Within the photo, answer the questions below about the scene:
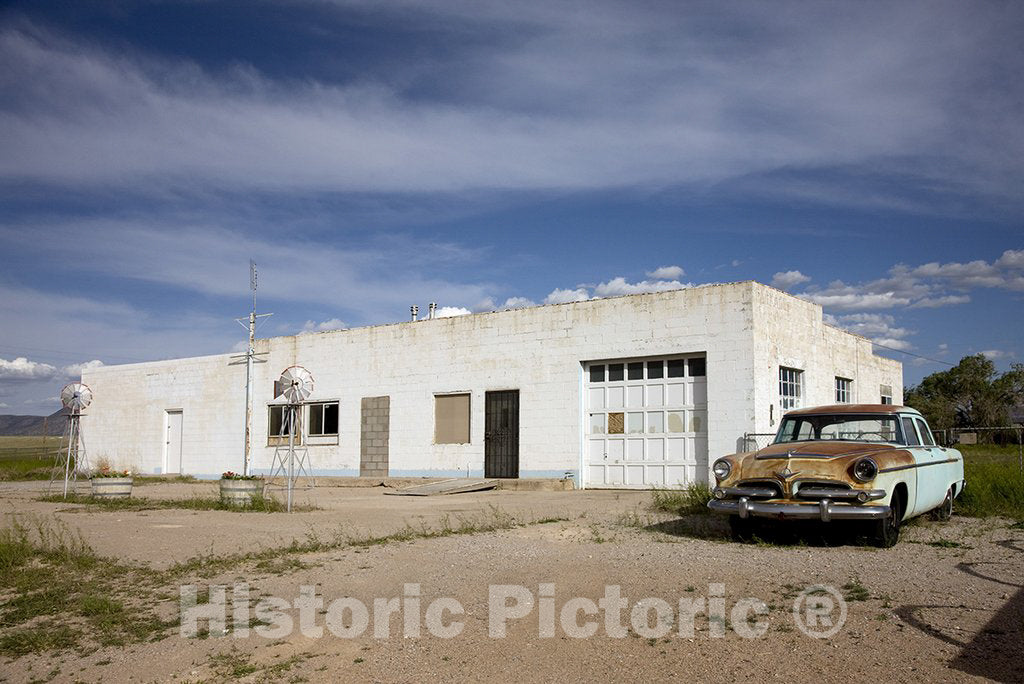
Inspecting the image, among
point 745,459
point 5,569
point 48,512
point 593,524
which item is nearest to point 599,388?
point 593,524

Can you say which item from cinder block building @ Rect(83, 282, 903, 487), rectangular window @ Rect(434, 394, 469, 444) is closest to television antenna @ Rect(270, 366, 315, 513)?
cinder block building @ Rect(83, 282, 903, 487)

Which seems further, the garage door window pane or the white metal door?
the white metal door

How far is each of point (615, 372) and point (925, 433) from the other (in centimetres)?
887

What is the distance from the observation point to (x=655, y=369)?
18.3 m

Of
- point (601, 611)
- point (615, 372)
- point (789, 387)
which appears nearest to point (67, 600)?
point (601, 611)

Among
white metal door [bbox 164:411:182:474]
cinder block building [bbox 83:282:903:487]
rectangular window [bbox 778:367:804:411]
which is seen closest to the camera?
cinder block building [bbox 83:282:903:487]

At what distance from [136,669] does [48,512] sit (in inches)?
450

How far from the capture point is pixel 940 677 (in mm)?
4629

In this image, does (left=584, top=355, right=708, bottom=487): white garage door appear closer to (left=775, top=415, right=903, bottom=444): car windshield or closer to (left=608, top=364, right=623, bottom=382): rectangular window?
(left=608, top=364, right=623, bottom=382): rectangular window

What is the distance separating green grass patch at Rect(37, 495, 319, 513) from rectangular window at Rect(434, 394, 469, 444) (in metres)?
5.72

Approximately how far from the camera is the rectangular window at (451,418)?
21.1 meters

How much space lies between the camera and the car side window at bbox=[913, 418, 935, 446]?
408 inches

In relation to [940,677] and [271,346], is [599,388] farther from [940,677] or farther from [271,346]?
[940,677]

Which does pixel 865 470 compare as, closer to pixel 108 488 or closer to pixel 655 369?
pixel 655 369
